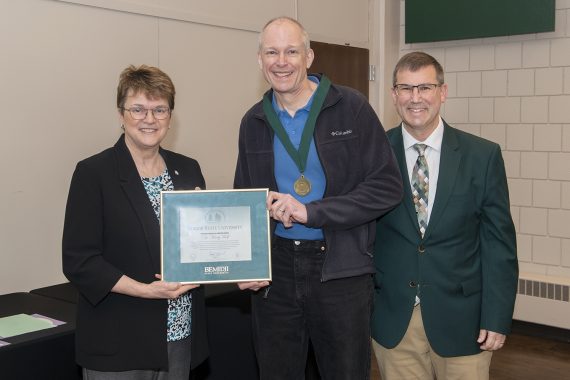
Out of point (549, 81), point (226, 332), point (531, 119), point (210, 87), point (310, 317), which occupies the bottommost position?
point (226, 332)

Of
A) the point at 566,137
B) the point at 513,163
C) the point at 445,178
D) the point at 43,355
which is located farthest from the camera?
the point at 513,163

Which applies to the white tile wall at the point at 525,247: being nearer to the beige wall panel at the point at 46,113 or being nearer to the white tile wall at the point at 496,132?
the white tile wall at the point at 496,132

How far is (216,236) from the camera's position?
2184mm

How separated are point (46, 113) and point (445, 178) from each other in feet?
7.03

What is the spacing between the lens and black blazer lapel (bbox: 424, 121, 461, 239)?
236 centimetres

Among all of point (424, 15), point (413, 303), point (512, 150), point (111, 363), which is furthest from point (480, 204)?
point (424, 15)

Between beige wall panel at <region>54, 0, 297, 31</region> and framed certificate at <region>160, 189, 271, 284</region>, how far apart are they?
75.5 inches

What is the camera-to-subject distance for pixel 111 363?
2102 millimetres

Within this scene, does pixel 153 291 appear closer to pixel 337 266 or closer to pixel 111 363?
pixel 111 363

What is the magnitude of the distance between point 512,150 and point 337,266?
3731 millimetres

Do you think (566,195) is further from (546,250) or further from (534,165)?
(546,250)

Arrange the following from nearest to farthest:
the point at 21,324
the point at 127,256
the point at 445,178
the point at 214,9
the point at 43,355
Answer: the point at 127,256 → the point at 445,178 → the point at 43,355 → the point at 21,324 → the point at 214,9

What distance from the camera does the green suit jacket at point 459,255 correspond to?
2.36 meters

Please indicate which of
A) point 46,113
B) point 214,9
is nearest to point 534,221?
point 214,9
